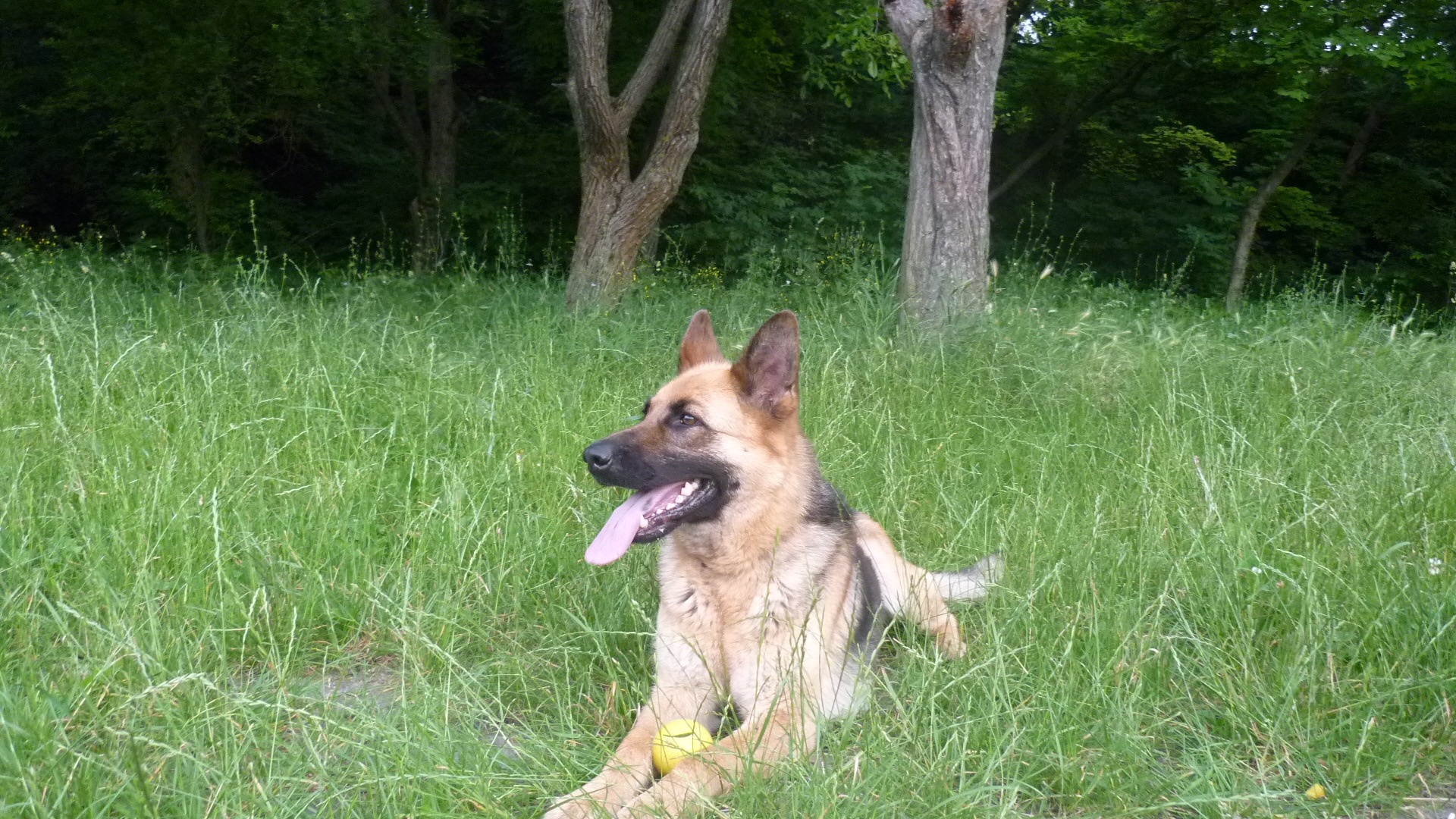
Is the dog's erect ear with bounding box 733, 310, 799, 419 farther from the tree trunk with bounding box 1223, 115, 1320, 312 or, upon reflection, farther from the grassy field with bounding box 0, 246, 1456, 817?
the tree trunk with bounding box 1223, 115, 1320, 312

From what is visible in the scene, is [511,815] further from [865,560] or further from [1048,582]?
[1048,582]

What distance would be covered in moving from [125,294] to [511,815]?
756 centimetres

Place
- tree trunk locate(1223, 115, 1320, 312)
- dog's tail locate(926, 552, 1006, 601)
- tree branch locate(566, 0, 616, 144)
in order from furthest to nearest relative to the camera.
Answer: tree trunk locate(1223, 115, 1320, 312)
tree branch locate(566, 0, 616, 144)
dog's tail locate(926, 552, 1006, 601)

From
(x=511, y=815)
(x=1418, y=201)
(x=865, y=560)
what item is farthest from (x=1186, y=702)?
(x=1418, y=201)

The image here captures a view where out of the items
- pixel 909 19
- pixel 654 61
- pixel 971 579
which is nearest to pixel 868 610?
pixel 971 579

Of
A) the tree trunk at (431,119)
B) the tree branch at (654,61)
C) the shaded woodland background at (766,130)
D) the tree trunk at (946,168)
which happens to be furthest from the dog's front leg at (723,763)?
the tree trunk at (431,119)

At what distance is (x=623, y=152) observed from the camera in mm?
9352

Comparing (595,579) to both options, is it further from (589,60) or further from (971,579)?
(589,60)

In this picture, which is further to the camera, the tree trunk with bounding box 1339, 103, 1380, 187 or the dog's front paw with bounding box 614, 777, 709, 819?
the tree trunk with bounding box 1339, 103, 1380, 187

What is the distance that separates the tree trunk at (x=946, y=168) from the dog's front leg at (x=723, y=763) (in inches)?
175

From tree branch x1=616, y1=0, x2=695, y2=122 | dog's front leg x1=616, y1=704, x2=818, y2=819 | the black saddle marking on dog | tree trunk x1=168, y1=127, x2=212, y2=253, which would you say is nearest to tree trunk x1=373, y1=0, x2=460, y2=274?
tree trunk x1=168, y1=127, x2=212, y2=253

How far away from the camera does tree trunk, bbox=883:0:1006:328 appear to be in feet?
22.5

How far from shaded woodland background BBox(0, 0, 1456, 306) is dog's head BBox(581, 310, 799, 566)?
840cm

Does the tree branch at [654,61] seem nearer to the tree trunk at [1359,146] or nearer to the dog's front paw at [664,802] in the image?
the dog's front paw at [664,802]
